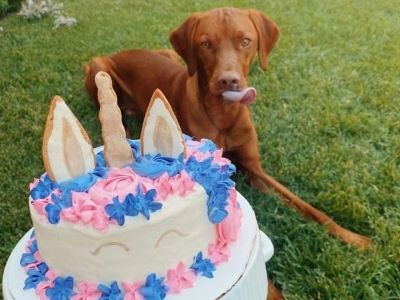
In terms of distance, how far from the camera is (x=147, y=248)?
1771 mm

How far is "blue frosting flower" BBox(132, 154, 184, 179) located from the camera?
185 cm

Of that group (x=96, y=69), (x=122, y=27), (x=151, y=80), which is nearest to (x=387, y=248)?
(x=151, y=80)

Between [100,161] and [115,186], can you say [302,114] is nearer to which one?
[100,161]

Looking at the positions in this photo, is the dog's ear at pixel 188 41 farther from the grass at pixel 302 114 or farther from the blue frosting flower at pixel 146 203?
the blue frosting flower at pixel 146 203

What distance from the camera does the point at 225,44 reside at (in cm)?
316

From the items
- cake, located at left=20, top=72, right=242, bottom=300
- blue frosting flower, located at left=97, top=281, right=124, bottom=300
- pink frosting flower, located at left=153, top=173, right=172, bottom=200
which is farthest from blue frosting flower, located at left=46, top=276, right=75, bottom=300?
pink frosting flower, located at left=153, top=173, right=172, bottom=200

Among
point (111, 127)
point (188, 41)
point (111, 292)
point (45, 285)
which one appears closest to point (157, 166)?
point (111, 127)

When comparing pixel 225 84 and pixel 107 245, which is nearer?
pixel 107 245

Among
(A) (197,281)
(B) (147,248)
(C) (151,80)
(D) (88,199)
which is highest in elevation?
(D) (88,199)

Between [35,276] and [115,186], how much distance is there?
0.45m

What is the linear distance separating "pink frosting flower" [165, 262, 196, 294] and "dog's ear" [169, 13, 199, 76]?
177 cm

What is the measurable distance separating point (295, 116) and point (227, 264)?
2.33 m

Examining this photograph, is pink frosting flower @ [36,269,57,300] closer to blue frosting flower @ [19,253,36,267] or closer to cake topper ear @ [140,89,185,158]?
blue frosting flower @ [19,253,36,267]

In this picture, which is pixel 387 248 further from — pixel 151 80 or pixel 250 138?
pixel 151 80
